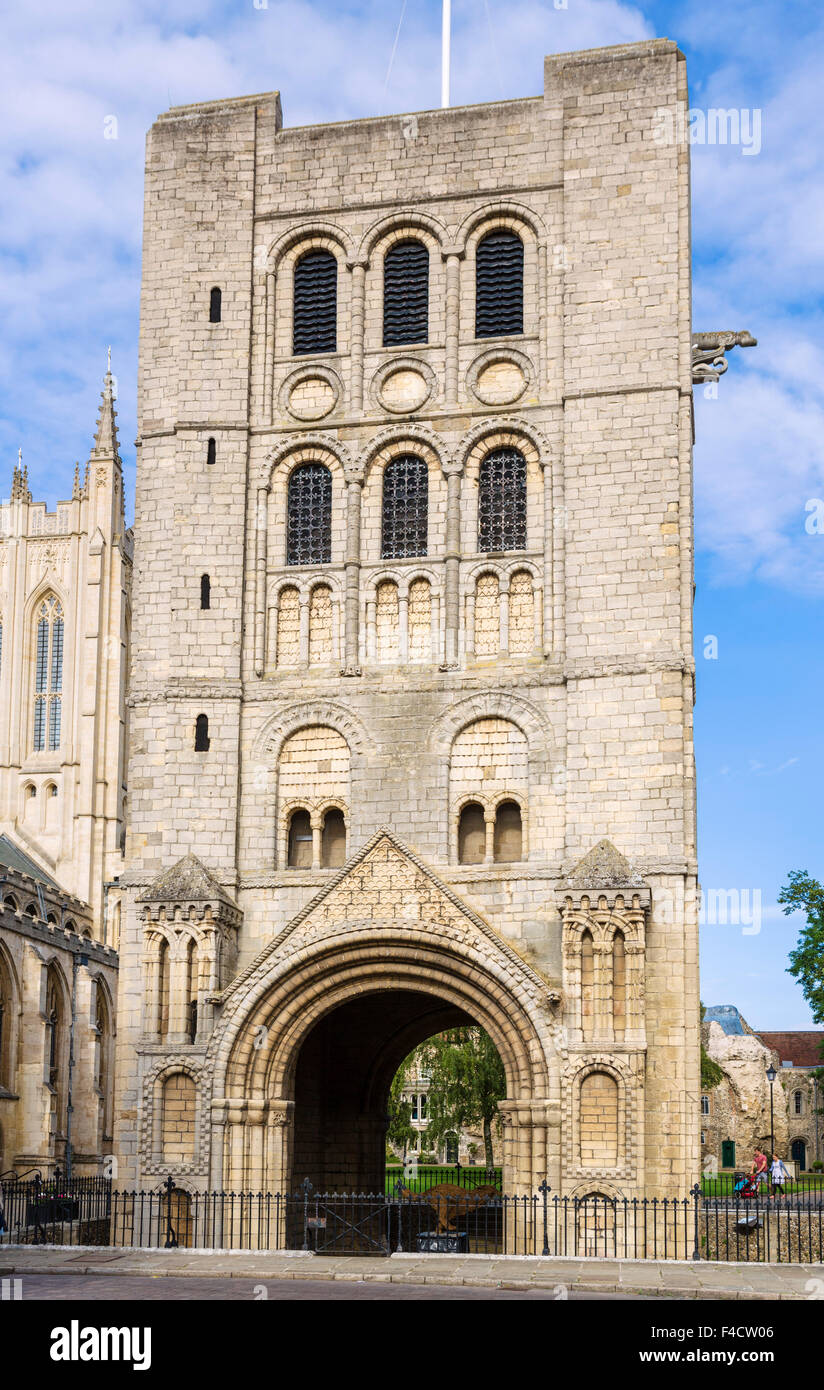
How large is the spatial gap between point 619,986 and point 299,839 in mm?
6532

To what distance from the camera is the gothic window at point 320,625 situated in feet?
98.2

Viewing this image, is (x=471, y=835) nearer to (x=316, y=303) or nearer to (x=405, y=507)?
(x=405, y=507)

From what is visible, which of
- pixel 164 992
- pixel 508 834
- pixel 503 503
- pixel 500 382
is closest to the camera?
pixel 164 992

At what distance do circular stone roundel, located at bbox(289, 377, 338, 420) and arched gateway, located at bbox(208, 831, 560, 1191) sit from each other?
8.40 metres

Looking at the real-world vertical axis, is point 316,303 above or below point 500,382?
above

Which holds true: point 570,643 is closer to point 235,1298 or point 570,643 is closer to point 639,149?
point 639,149

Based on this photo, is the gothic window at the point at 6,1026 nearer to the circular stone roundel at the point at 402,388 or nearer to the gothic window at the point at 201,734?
the gothic window at the point at 201,734

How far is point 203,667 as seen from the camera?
1174 inches

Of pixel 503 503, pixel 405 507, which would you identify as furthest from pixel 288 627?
pixel 503 503

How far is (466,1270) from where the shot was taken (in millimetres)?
20625

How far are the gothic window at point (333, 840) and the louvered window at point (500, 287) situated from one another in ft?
30.5

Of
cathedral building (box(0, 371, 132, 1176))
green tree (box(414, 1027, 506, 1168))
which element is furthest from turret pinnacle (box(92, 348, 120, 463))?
green tree (box(414, 1027, 506, 1168))

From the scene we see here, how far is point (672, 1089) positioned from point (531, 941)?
330 centimetres

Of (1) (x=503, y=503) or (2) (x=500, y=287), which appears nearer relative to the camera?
(1) (x=503, y=503)
